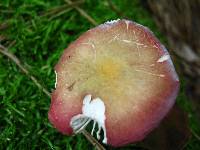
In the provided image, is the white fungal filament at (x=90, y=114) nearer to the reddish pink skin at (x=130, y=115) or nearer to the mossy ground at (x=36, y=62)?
the reddish pink skin at (x=130, y=115)

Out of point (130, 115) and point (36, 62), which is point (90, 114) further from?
point (36, 62)

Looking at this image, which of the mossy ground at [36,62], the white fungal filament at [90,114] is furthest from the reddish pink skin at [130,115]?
the mossy ground at [36,62]

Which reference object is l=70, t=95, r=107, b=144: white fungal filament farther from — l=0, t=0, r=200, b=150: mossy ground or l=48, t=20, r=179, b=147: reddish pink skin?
l=0, t=0, r=200, b=150: mossy ground

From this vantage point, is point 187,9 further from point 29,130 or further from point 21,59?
point 29,130

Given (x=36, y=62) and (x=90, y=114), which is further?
(x=36, y=62)

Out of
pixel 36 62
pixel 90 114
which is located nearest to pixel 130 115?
pixel 90 114

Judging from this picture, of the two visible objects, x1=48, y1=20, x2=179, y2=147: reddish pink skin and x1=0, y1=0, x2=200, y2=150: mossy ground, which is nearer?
x1=48, y1=20, x2=179, y2=147: reddish pink skin

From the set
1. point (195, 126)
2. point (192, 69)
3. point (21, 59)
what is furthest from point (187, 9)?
point (21, 59)

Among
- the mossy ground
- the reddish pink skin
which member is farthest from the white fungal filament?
the mossy ground

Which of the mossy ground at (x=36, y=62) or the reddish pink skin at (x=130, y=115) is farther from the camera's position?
the mossy ground at (x=36, y=62)
